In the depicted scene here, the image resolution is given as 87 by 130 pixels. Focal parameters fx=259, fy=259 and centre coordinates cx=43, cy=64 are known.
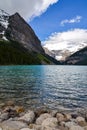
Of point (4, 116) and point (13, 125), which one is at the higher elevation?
point (13, 125)

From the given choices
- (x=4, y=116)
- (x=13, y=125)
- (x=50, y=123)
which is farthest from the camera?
(x=4, y=116)

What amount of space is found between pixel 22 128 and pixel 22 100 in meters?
19.4

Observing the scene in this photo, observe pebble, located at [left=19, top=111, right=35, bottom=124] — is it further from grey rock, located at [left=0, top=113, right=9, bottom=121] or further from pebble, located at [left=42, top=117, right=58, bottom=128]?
pebble, located at [left=42, top=117, right=58, bottom=128]

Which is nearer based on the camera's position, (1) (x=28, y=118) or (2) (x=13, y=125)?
(2) (x=13, y=125)

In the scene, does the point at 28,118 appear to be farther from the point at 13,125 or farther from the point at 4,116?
the point at 13,125

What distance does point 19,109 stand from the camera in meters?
27.5

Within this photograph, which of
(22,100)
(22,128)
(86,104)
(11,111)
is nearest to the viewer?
(22,128)

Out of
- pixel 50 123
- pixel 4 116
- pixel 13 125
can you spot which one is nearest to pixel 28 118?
pixel 4 116

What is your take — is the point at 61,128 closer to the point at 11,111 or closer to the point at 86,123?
the point at 86,123

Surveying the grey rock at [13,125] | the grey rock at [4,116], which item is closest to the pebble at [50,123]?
the grey rock at [13,125]

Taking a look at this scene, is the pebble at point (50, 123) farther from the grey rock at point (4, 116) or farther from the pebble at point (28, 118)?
the grey rock at point (4, 116)

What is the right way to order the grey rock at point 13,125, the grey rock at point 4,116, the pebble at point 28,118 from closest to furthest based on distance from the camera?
the grey rock at point 13,125 → the pebble at point 28,118 → the grey rock at point 4,116

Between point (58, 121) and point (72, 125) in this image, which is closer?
point (72, 125)

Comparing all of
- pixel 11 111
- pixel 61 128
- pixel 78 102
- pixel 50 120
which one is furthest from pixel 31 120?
pixel 78 102
